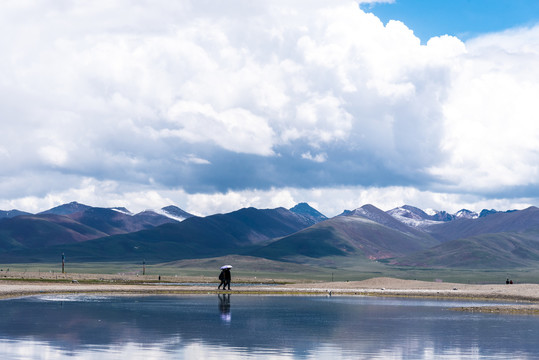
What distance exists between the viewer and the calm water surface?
31188 mm

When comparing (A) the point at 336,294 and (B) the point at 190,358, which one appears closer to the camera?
(B) the point at 190,358

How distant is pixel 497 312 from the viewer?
5619cm

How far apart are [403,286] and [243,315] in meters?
52.9

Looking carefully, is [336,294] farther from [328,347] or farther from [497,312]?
[328,347]

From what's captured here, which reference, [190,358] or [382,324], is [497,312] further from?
[190,358]

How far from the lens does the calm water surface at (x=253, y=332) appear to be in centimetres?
3119

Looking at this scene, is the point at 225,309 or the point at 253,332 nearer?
the point at 253,332

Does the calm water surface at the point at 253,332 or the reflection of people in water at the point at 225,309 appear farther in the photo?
the reflection of people in water at the point at 225,309

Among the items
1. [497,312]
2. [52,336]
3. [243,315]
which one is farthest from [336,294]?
[52,336]

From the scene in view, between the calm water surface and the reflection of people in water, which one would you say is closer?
the calm water surface

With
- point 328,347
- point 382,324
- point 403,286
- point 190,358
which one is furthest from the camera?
point 403,286

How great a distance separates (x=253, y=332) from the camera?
39.2 metres

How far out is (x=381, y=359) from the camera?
97.7 ft

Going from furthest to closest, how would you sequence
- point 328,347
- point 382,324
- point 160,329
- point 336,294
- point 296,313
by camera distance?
1. point 336,294
2. point 296,313
3. point 382,324
4. point 160,329
5. point 328,347
